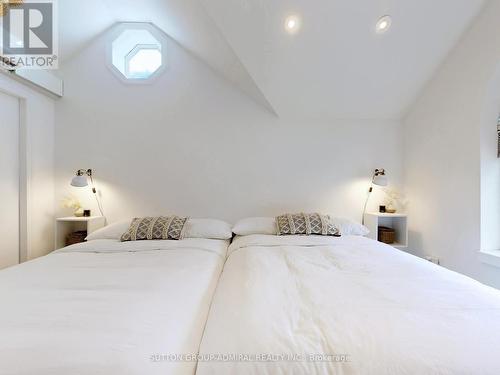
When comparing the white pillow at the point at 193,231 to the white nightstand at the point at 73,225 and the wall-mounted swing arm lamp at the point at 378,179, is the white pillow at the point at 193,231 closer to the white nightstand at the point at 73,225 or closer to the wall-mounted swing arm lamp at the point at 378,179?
A: the white nightstand at the point at 73,225

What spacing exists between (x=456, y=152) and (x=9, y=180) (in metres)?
4.07

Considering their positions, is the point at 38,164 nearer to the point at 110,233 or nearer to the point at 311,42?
the point at 110,233

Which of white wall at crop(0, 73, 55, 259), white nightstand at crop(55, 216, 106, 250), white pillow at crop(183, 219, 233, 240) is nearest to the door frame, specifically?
white wall at crop(0, 73, 55, 259)

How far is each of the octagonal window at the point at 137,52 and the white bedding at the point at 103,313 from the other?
213cm

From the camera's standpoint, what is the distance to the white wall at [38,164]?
259 cm

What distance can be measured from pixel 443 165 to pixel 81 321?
292 centimetres

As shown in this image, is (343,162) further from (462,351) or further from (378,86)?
(462,351)

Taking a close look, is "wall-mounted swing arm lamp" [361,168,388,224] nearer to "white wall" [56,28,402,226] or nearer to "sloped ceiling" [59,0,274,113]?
"white wall" [56,28,402,226]

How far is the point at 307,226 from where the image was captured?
240 cm

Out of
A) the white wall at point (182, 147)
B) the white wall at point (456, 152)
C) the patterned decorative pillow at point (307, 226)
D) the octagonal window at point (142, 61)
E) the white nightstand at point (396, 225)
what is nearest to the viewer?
the white wall at point (456, 152)

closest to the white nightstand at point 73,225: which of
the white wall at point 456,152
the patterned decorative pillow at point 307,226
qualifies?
the patterned decorative pillow at point 307,226

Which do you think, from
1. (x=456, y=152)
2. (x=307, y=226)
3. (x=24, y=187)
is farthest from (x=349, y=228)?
(x=24, y=187)

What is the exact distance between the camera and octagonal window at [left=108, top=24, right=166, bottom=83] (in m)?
2.93

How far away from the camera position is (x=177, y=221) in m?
2.41
